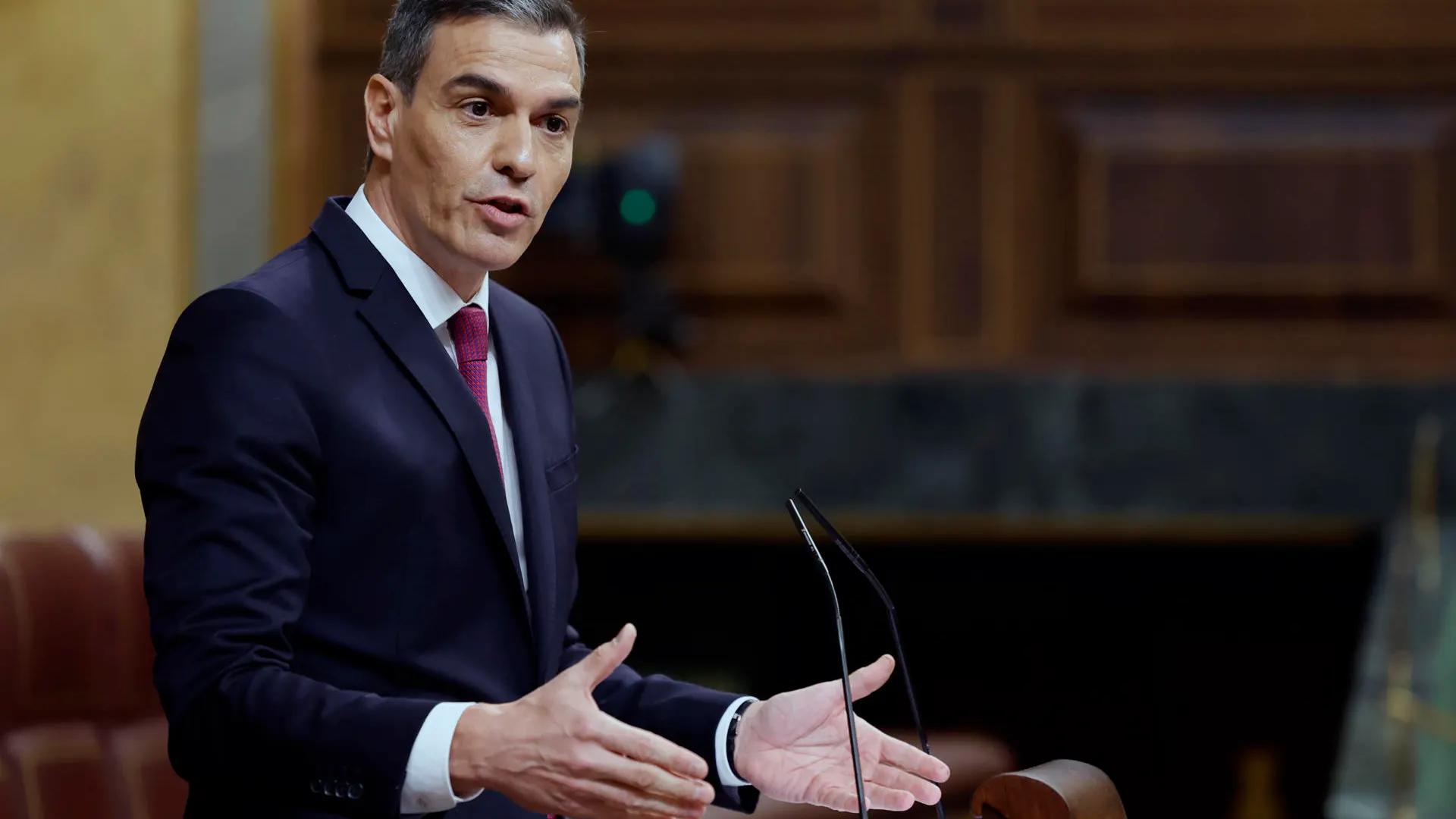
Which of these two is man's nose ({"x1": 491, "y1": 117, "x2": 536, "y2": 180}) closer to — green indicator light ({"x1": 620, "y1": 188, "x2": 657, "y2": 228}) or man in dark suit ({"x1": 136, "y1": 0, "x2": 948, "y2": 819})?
man in dark suit ({"x1": 136, "y1": 0, "x2": 948, "y2": 819})

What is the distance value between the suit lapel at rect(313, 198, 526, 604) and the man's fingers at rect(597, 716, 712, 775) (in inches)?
12.1

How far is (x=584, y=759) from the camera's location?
99cm

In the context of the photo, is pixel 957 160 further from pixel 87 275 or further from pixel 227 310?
pixel 227 310

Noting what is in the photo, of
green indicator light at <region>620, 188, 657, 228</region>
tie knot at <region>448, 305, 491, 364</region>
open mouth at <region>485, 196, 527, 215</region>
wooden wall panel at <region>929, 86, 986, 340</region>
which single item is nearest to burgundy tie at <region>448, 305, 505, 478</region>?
tie knot at <region>448, 305, 491, 364</region>

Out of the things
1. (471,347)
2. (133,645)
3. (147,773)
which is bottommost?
(147,773)

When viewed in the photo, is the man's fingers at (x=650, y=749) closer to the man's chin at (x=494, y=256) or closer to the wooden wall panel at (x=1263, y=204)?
the man's chin at (x=494, y=256)

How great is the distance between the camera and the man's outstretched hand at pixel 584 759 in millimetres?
990

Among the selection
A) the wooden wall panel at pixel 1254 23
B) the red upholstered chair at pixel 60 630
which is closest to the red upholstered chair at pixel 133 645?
the red upholstered chair at pixel 60 630

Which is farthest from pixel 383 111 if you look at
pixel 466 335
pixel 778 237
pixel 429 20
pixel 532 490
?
pixel 778 237

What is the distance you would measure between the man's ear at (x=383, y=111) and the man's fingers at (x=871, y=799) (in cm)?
62

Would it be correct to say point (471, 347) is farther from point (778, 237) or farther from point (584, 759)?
point (778, 237)

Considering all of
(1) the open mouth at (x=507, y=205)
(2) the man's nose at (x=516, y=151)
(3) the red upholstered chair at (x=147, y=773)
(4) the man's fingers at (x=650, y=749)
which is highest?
(2) the man's nose at (x=516, y=151)

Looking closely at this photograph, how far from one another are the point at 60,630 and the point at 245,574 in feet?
2.08

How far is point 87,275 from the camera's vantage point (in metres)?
3.01
